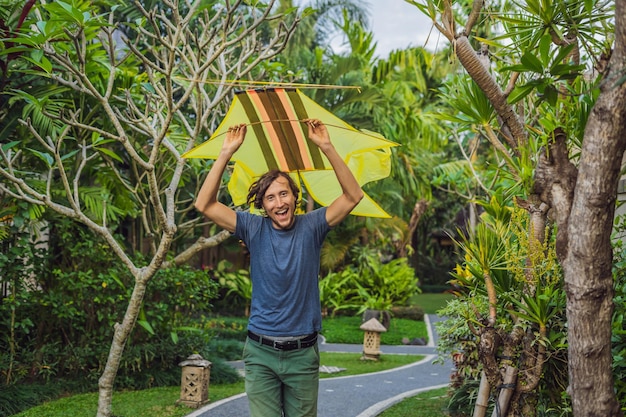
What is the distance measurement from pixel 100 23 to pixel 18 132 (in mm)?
3174

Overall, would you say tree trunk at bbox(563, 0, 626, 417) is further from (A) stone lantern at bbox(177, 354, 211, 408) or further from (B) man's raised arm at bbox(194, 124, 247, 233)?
(A) stone lantern at bbox(177, 354, 211, 408)

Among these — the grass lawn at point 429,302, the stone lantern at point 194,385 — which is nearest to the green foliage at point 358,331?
the grass lawn at point 429,302

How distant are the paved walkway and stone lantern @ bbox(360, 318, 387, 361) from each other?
23.6 inches

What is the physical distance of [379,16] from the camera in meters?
23.0

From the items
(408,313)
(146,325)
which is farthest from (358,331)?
(146,325)

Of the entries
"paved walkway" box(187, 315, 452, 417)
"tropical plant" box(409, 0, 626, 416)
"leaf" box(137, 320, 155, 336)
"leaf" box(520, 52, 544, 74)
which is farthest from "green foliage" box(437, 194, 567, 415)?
"leaf" box(137, 320, 155, 336)

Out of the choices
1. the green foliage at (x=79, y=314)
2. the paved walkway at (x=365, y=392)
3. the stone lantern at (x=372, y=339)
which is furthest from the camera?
the stone lantern at (x=372, y=339)

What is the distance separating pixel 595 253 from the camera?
3217 millimetres

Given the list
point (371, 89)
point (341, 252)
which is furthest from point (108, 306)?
point (341, 252)

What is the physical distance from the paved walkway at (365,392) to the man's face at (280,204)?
3.97 m

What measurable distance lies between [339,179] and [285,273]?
59cm

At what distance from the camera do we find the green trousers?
374cm

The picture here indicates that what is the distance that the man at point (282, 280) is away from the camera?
3754mm

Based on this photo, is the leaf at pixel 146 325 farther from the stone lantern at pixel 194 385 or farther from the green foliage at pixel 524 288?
the green foliage at pixel 524 288
